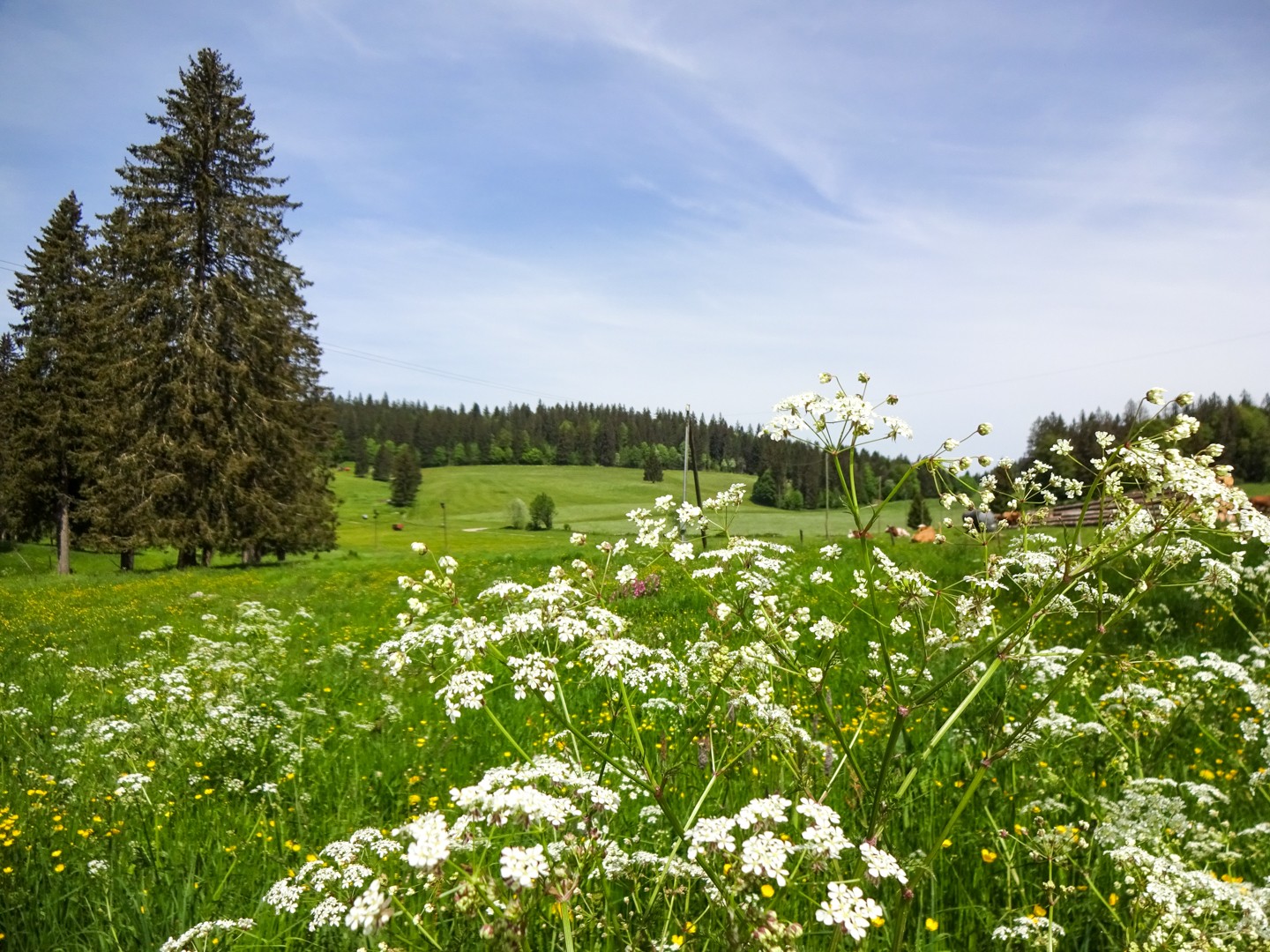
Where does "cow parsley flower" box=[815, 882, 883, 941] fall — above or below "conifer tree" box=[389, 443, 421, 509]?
above

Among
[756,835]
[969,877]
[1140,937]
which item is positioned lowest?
[969,877]

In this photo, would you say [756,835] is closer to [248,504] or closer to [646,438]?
[248,504]

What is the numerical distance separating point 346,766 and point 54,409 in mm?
39490

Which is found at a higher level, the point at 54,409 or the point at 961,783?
the point at 54,409

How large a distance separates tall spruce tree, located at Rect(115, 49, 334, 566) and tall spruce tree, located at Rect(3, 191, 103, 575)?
668cm

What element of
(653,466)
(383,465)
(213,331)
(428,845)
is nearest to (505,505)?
(653,466)

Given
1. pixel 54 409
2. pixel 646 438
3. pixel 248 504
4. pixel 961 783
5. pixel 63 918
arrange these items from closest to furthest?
1. pixel 63 918
2. pixel 961 783
3. pixel 248 504
4. pixel 54 409
5. pixel 646 438

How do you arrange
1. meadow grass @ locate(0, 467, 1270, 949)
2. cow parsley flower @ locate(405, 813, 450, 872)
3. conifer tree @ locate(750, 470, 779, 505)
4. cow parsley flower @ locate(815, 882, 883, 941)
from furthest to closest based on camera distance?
1. conifer tree @ locate(750, 470, 779, 505)
2. meadow grass @ locate(0, 467, 1270, 949)
3. cow parsley flower @ locate(405, 813, 450, 872)
4. cow parsley flower @ locate(815, 882, 883, 941)

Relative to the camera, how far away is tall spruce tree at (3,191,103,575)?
34500mm

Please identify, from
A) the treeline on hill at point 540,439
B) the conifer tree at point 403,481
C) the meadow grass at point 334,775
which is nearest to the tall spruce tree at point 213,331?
the meadow grass at point 334,775

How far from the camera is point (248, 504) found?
3006cm

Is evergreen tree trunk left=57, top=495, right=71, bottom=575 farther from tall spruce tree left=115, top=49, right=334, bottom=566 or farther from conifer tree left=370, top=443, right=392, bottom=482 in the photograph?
conifer tree left=370, top=443, right=392, bottom=482

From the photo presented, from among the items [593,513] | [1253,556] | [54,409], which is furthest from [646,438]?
[1253,556]

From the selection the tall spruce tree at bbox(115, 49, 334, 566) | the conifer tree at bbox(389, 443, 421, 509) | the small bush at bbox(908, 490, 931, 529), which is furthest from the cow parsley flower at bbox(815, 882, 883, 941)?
the conifer tree at bbox(389, 443, 421, 509)
